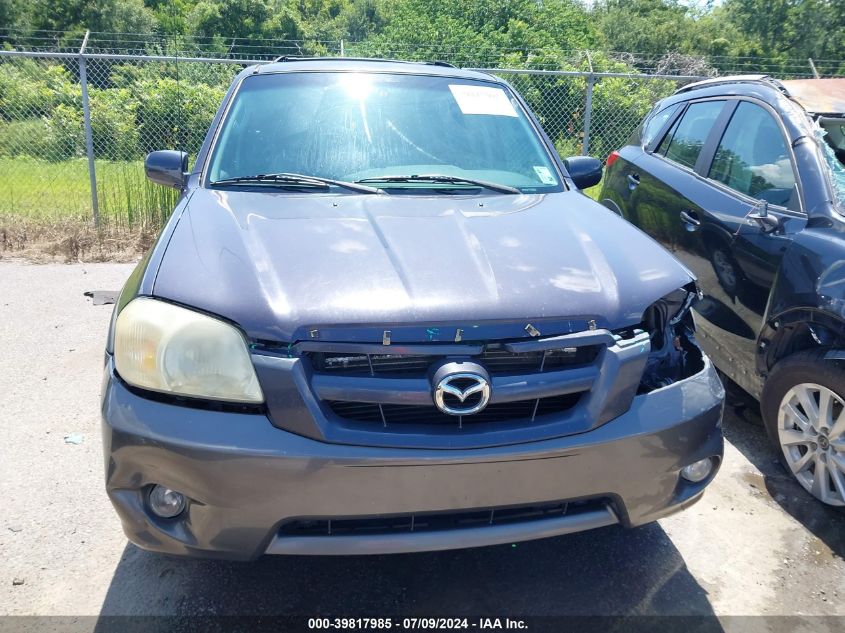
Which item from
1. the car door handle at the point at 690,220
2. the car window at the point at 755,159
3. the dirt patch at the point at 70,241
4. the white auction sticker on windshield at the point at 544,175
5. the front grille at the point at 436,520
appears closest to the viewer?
the front grille at the point at 436,520

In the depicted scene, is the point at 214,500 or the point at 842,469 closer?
the point at 214,500

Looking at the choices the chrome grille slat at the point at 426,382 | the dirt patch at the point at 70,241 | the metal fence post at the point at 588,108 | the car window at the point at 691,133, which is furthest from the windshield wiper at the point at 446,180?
the metal fence post at the point at 588,108

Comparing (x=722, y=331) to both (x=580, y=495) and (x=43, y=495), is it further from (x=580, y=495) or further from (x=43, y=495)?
(x=43, y=495)

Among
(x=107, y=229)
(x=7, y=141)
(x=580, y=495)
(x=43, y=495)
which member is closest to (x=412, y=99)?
(x=580, y=495)

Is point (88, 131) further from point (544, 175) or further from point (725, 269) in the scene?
point (725, 269)

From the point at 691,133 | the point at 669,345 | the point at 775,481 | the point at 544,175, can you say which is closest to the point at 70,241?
the point at 544,175

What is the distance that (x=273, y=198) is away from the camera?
279cm

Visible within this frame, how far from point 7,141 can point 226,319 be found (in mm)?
9638

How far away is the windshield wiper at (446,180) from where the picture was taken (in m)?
3.00

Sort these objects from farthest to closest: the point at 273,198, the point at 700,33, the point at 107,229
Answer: the point at 700,33 → the point at 107,229 → the point at 273,198

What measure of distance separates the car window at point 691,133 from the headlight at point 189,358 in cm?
328

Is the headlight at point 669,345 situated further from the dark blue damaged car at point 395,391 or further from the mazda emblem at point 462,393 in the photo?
the mazda emblem at point 462,393

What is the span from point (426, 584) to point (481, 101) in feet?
7.80

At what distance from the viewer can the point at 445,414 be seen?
6.59ft
